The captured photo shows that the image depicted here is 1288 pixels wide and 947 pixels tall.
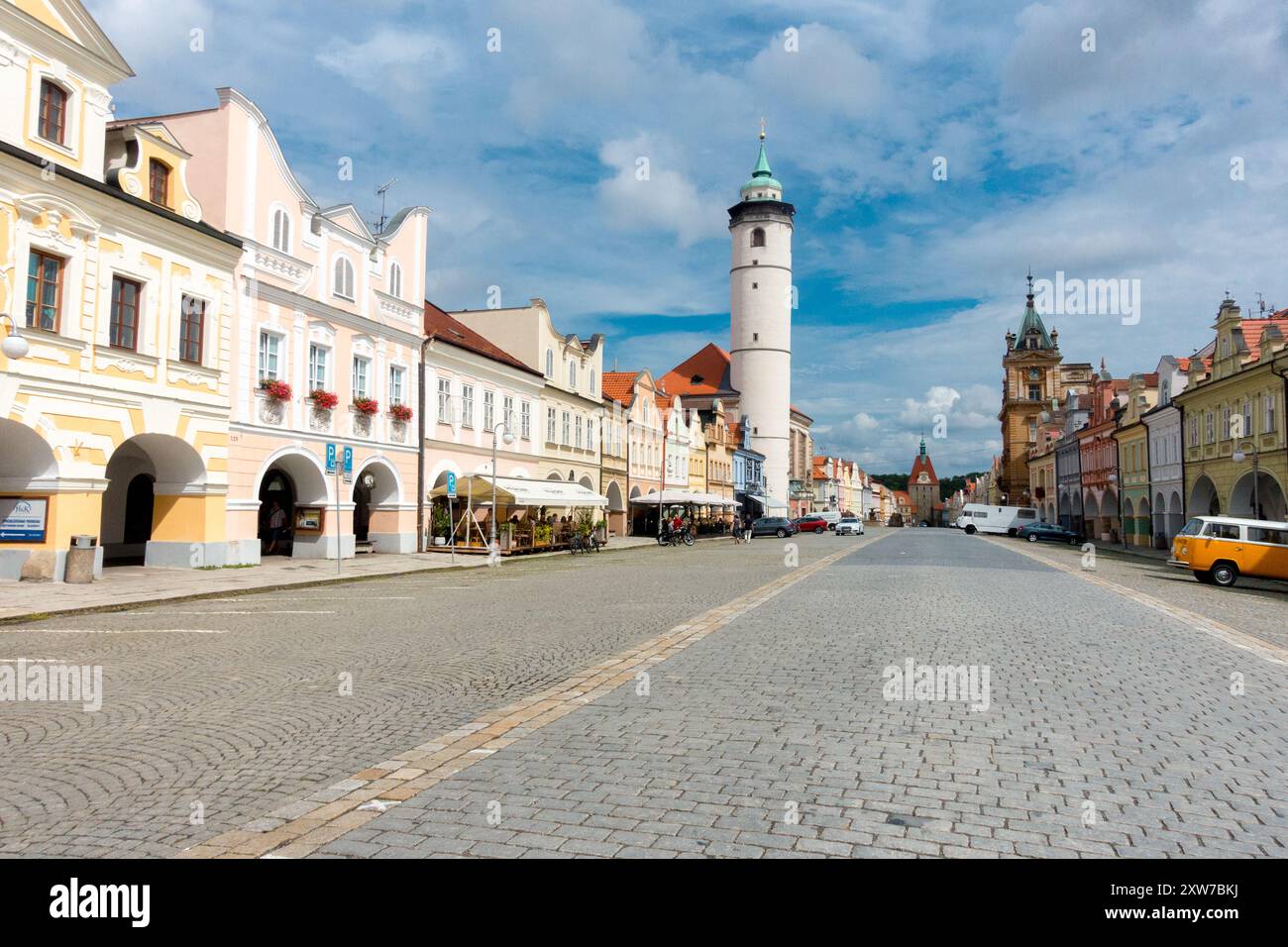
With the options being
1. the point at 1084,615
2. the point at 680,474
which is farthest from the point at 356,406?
the point at 680,474

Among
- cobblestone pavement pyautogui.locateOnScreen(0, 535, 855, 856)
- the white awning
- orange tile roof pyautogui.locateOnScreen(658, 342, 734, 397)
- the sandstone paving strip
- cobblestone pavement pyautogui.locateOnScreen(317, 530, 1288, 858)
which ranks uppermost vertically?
orange tile roof pyautogui.locateOnScreen(658, 342, 734, 397)

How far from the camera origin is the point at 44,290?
61.6ft

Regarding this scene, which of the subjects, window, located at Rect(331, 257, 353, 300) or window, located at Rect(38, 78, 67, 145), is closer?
window, located at Rect(38, 78, 67, 145)

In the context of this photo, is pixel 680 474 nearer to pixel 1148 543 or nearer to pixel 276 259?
pixel 1148 543

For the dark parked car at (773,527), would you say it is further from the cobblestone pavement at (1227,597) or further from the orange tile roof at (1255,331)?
the cobblestone pavement at (1227,597)

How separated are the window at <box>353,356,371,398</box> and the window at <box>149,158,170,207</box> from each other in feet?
26.7

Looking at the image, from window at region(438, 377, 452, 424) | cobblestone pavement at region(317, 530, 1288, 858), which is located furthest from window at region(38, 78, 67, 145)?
cobblestone pavement at region(317, 530, 1288, 858)

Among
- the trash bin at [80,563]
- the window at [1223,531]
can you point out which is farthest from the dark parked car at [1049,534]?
the trash bin at [80,563]

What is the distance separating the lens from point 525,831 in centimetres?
447

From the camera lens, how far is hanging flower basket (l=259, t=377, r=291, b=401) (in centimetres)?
2514

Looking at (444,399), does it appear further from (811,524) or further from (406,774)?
(811,524)

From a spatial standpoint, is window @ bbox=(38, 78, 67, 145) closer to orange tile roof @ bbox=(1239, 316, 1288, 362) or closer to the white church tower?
orange tile roof @ bbox=(1239, 316, 1288, 362)

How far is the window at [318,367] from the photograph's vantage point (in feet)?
89.6
